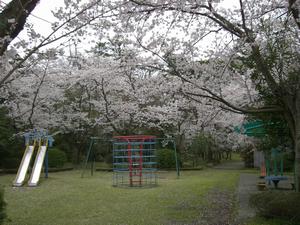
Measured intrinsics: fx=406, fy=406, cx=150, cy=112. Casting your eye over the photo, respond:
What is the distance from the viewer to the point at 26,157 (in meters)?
14.2

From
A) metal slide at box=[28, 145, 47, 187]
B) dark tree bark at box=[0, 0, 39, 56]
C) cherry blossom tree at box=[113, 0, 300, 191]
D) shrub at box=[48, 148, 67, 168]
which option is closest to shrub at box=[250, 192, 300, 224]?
cherry blossom tree at box=[113, 0, 300, 191]

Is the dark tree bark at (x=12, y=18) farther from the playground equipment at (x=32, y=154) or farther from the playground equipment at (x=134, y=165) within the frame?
the playground equipment at (x=32, y=154)

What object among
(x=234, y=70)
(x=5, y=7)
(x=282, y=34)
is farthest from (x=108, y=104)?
(x=5, y=7)

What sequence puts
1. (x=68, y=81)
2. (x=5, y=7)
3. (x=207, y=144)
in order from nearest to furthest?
(x=5, y=7)
(x=68, y=81)
(x=207, y=144)

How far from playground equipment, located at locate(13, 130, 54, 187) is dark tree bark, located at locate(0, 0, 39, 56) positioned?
8766mm

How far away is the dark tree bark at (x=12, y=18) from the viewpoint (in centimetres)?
441

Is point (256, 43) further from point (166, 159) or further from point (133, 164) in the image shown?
point (166, 159)

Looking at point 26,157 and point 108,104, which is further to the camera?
point 108,104

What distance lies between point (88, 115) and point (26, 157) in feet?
26.2

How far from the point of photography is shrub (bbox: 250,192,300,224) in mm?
5979

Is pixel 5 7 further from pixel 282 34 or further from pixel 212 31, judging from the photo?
pixel 282 34

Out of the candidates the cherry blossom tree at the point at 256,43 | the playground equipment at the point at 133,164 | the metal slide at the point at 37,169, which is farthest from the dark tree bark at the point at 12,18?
the metal slide at the point at 37,169

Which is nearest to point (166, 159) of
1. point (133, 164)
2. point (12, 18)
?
point (133, 164)

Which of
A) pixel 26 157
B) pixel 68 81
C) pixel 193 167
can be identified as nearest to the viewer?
pixel 26 157
